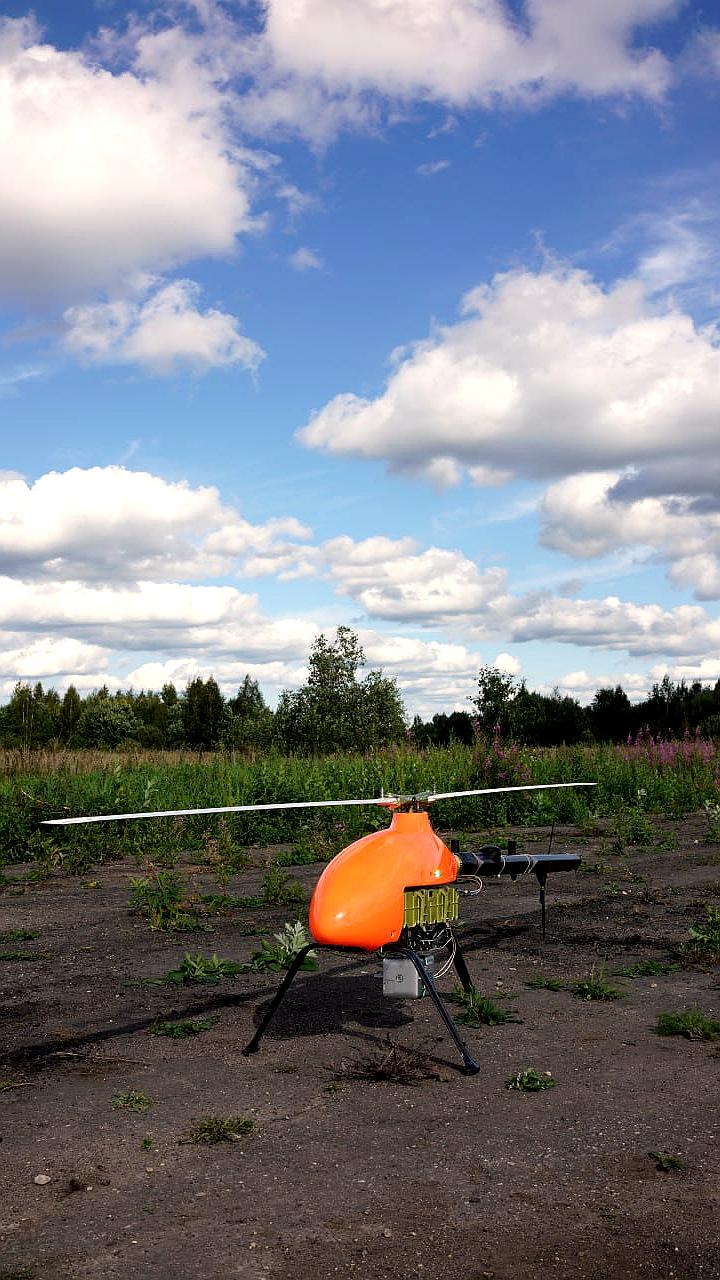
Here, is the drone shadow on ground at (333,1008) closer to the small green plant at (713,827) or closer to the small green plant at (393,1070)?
the small green plant at (393,1070)

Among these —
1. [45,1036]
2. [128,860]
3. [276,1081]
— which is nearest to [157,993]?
[45,1036]

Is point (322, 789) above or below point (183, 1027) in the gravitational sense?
above

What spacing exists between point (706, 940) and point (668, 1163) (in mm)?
4369

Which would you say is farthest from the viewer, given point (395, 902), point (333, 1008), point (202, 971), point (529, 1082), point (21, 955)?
point (21, 955)

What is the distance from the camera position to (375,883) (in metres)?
5.73

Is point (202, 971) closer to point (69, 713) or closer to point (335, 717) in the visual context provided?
point (335, 717)

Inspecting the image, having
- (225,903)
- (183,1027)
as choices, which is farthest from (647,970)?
(225,903)

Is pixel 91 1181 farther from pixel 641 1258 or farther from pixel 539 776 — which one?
pixel 539 776

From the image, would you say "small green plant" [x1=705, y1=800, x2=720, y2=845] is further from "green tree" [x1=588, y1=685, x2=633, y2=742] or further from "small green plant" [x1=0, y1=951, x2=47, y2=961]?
"green tree" [x1=588, y1=685, x2=633, y2=742]

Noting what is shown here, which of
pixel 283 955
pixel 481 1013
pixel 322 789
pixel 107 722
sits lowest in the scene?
pixel 481 1013

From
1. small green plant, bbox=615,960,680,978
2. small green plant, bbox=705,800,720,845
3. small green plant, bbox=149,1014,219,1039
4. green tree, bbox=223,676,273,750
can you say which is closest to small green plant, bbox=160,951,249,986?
small green plant, bbox=149,1014,219,1039

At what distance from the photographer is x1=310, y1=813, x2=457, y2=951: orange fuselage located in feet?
18.4

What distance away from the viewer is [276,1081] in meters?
5.62

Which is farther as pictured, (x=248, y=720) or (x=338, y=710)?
(x=248, y=720)
